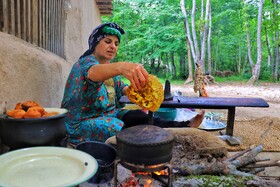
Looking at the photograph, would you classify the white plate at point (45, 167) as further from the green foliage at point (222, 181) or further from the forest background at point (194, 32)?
the forest background at point (194, 32)

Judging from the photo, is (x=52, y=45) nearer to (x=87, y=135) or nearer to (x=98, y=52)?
(x=98, y=52)

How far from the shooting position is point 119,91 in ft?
10.9

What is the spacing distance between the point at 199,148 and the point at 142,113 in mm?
894

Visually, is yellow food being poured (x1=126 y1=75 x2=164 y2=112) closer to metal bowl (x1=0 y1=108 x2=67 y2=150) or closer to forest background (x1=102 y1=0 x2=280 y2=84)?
metal bowl (x1=0 y1=108 x2=67 y2=150)

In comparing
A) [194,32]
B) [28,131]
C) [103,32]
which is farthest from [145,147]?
Answer: [194,32]

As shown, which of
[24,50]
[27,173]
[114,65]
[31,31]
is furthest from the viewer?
[31,31]

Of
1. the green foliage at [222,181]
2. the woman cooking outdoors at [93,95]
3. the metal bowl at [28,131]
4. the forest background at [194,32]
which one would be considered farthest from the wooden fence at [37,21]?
the forest background at [194,32]

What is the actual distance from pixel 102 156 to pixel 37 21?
2.19 m

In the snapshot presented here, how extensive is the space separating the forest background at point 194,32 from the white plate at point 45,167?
53.5 ft

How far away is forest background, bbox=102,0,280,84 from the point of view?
58.9ft

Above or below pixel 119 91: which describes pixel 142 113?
below

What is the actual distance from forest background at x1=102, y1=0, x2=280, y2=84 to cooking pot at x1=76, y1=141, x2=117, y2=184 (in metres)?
15.6

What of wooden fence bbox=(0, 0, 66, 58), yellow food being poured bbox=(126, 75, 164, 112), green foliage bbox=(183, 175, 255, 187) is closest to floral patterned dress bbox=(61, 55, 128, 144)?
yellow food being poured bbox=(126, 75, 164, 112)

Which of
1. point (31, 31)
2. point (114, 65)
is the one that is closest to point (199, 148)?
point (114, 65)
